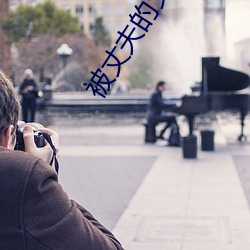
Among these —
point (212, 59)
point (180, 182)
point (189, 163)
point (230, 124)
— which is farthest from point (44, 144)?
point (230, 124)

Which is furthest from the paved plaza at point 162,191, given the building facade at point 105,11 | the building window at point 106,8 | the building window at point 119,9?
the building window at point 106,8

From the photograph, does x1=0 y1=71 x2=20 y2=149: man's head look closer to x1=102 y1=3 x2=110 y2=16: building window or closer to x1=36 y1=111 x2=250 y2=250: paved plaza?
x1=36 y1=111 x2=250 y2=250: paved plaza

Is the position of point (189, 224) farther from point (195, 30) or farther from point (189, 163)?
point (195, 30)

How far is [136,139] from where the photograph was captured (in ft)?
53.8

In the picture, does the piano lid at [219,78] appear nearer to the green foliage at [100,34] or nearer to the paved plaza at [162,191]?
the paved plaza at [162,191]

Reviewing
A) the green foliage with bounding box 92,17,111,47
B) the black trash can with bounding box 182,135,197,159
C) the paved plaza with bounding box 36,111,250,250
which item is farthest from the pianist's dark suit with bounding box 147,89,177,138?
the green foliage with bounding box 92,17,111,47

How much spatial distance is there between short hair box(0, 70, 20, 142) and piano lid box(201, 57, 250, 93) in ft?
41.7

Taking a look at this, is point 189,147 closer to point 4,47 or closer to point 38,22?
point 4,47

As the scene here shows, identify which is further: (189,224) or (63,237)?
(189,224)

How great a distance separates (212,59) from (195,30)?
77.1ft

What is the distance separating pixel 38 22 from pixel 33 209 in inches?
1787

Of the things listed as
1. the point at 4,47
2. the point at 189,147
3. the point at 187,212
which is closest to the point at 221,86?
the point at 189,147

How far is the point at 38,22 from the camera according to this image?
46219mm

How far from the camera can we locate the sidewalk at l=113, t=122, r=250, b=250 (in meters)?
6.12
